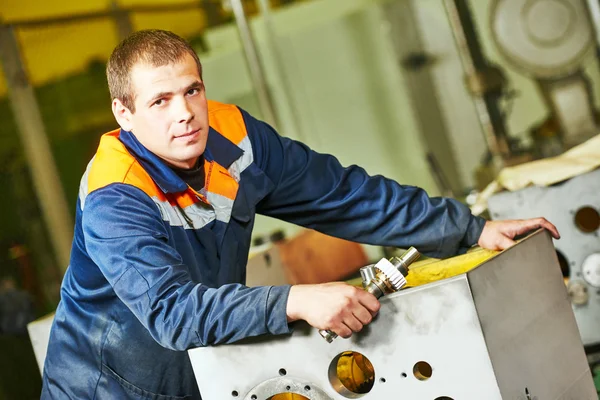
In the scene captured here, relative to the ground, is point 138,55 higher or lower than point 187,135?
higher

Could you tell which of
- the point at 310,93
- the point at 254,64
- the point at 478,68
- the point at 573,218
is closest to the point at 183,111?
the point at 573,218

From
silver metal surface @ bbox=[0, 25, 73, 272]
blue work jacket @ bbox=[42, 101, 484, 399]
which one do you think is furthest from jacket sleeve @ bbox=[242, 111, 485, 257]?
silver metal surface @ bbox=[0, 25, 73, 272]

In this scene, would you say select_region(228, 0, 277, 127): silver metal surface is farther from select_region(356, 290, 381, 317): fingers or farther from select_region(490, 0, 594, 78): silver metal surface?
select_region(356, 290, 381, 317): fingers

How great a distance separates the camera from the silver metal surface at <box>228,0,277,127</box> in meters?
5.96

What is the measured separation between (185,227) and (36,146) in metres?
3.79

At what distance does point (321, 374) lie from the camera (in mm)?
1396

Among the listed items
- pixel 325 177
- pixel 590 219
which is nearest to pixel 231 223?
pixel 325 177

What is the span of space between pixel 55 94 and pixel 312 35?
198 centimetres

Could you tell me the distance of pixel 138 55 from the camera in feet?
4.97

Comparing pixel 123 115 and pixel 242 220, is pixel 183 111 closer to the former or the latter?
pixel 123 115

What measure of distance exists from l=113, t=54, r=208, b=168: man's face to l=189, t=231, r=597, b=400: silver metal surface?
0.39 m

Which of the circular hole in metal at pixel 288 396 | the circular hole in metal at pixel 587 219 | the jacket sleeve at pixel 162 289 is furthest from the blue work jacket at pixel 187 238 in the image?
the circular hole in metal at pixel 587 219

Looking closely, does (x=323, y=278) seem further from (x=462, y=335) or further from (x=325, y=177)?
(x=462, y=335)

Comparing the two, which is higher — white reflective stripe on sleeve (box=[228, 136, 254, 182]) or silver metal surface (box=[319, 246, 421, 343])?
white reflective stripe on sleeve (box=[228, 136, 254, 182])
